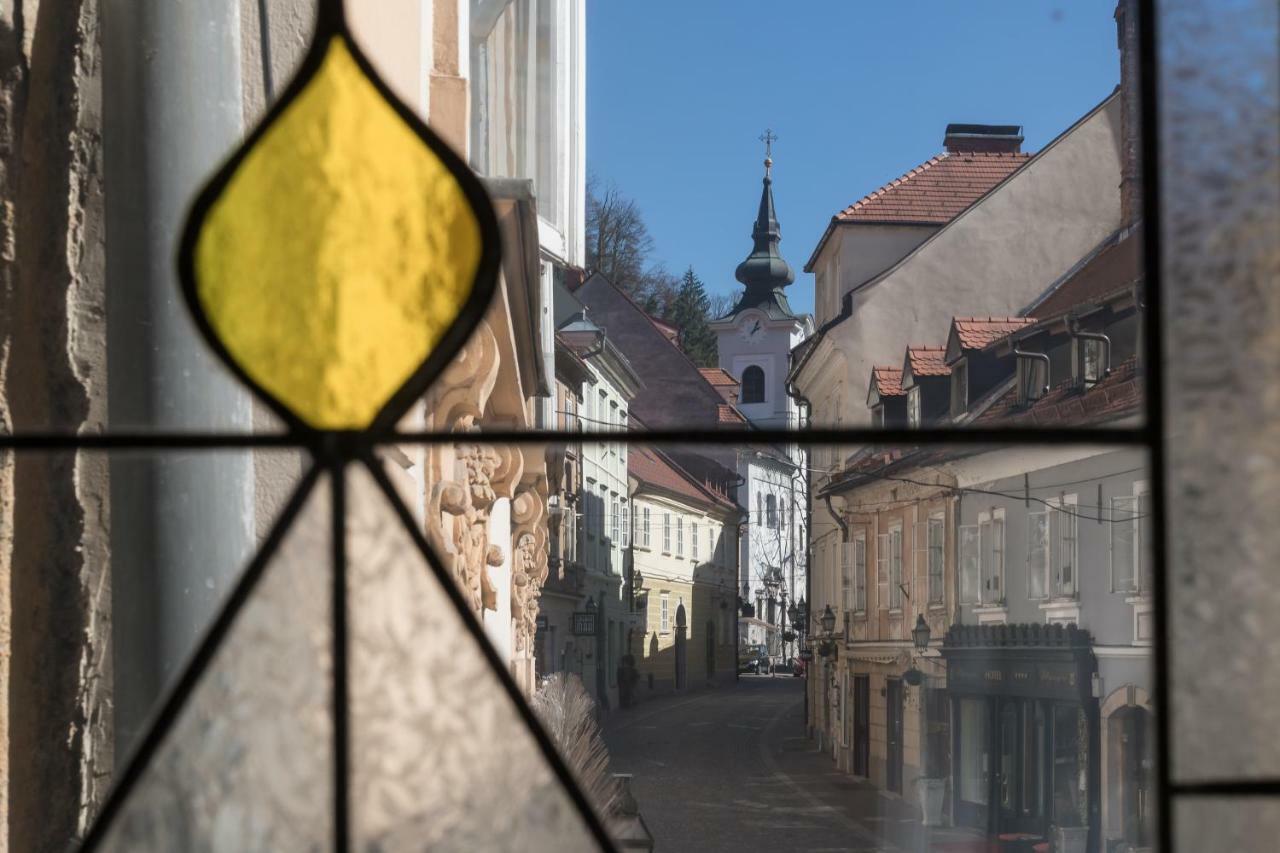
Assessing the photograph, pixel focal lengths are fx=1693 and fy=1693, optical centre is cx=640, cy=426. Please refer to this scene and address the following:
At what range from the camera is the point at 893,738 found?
63.5ft

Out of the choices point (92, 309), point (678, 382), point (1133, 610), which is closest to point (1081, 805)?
point (1133, 610)

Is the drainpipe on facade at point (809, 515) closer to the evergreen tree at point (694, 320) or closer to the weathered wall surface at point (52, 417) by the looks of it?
the evergreen tree at point (694, 320)

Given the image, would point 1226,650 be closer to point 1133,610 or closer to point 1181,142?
point 1181,142

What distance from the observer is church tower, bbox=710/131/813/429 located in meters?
29.5

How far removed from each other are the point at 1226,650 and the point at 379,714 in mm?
258

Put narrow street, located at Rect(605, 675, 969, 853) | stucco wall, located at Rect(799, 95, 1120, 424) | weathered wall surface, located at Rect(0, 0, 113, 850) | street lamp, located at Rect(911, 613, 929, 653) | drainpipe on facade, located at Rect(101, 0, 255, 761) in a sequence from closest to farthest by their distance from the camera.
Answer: drainpipe on facade, located at Rect(101, 0, 255, 761) < weathered wall surface, located at Rect(0, 0, 113, 850) < narrow street, located at Rect(605, 675, 969, 853) < street lamp, located at Rect(911, 613, 929, 653) < stucco wall, located at Rect(799, 95, 1120, 424)

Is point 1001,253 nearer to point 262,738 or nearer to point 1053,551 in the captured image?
point 1053,551

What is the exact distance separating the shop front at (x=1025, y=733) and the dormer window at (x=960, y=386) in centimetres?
207

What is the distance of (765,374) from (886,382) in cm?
1409

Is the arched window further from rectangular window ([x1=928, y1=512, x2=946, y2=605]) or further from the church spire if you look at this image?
rectangular window ([x1=928, y1=512, x2=946, y2=605])

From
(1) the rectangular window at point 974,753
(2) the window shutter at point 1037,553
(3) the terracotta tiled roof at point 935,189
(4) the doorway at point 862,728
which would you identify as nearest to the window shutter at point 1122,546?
(2) the window shutter at point 1037,553

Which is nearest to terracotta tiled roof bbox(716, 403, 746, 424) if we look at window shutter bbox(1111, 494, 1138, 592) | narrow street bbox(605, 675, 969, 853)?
narrow street bbox(605, 675, 969, 853)

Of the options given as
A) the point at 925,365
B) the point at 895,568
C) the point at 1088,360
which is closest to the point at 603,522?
the point at 895,568

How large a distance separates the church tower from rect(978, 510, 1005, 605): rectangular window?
12910 millimetres
